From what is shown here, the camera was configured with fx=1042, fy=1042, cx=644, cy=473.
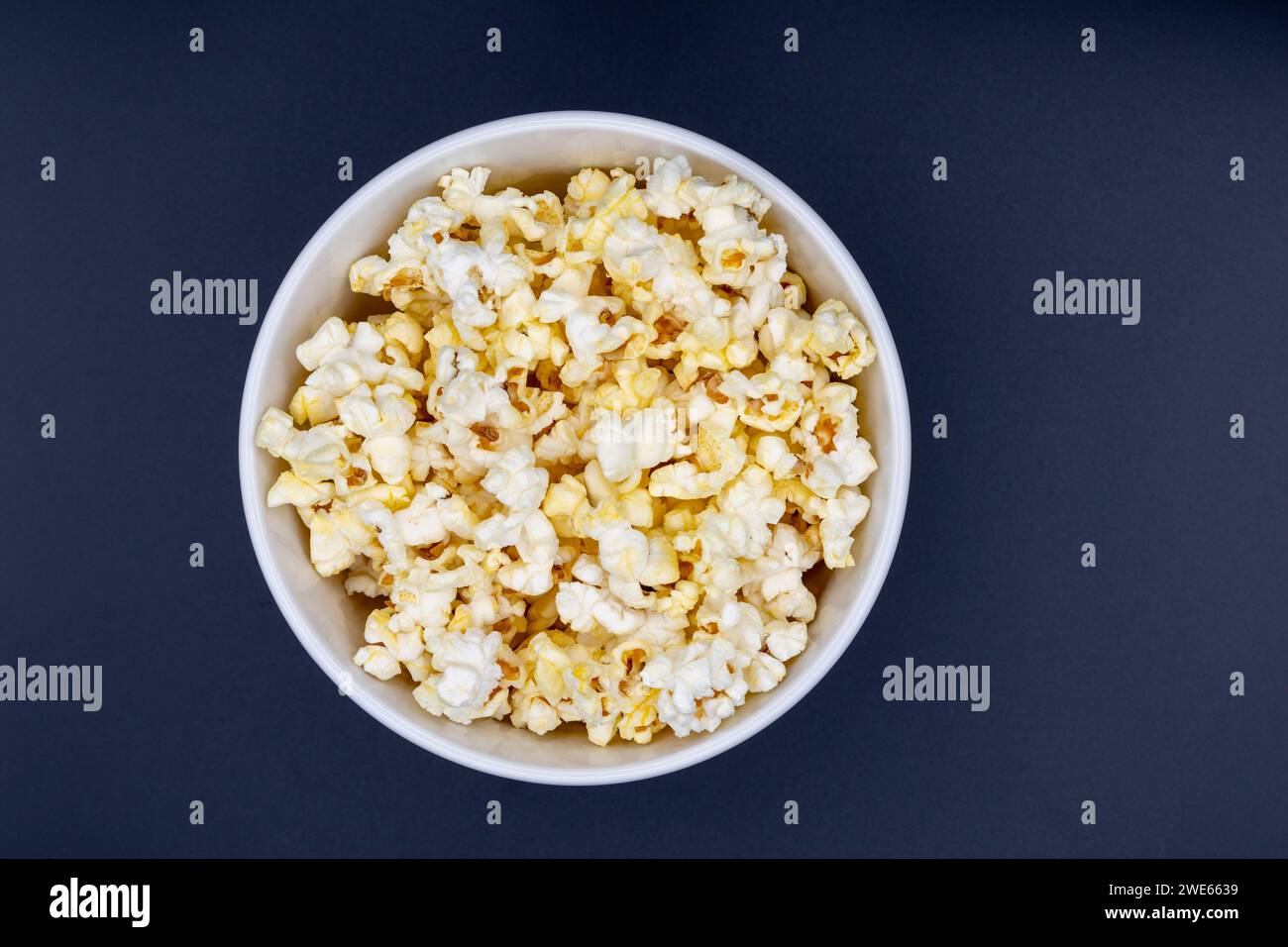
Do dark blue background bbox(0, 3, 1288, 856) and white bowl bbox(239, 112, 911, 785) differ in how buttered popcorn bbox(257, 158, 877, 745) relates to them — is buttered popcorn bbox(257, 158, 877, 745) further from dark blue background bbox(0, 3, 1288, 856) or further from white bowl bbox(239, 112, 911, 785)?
dark blue background bbox(0, 3, 1288, 856)

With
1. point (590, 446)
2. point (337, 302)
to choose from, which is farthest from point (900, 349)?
point (337, 302)

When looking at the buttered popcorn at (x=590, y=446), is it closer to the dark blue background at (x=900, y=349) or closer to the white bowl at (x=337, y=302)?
the white bowl at (x=337, y=302)

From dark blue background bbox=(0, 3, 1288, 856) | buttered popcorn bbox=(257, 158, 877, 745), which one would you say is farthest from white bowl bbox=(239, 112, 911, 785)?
dark blue background bbox=(0, 3, 1288, 856)

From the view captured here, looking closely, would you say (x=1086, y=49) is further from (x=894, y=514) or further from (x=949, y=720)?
(x=949, y=720)

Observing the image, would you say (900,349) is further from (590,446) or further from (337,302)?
(337,302)

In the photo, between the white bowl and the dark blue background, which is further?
the dark blue background
